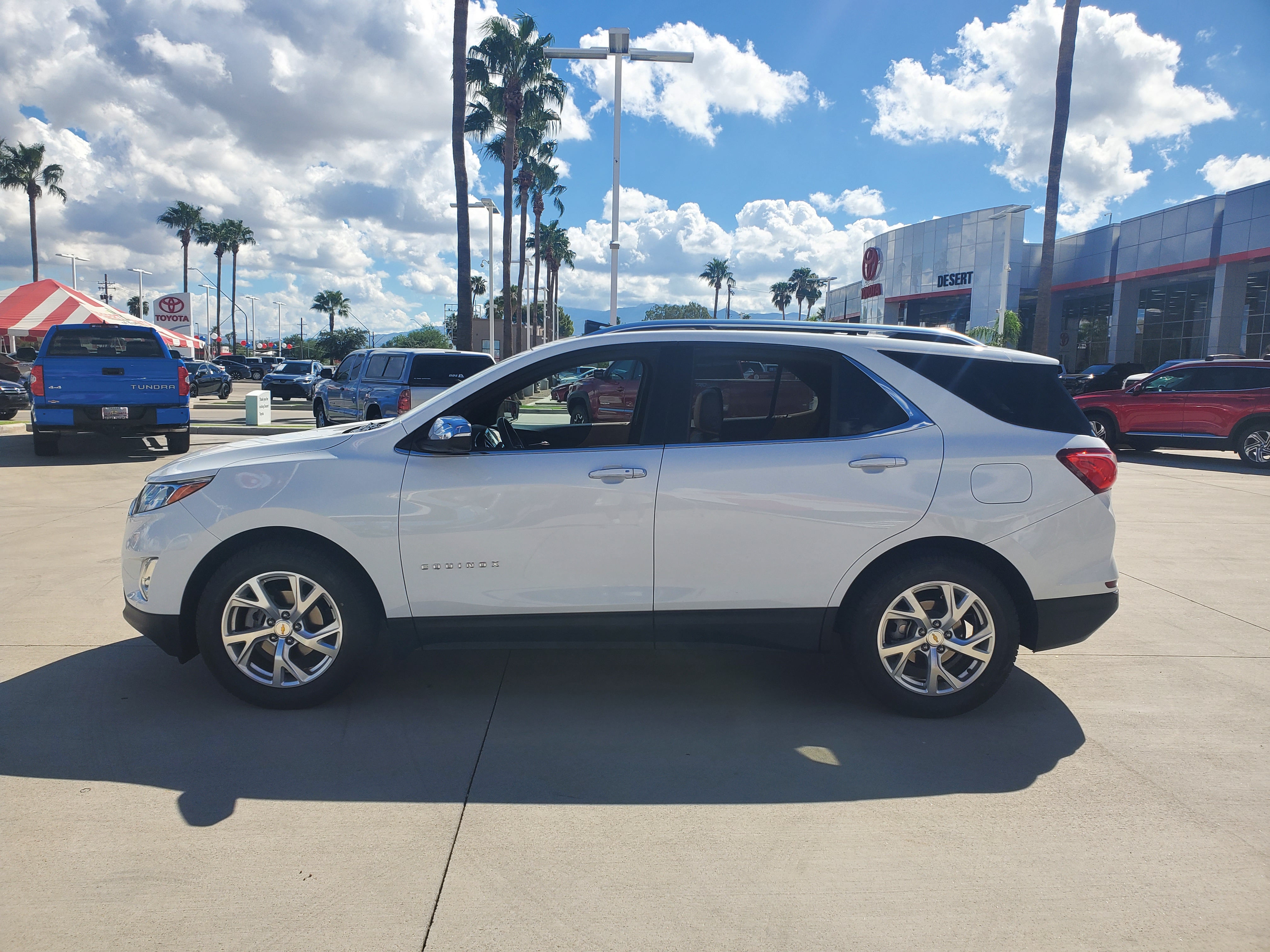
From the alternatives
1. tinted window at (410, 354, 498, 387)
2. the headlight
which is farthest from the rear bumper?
tinted window at (410, 354, 498, 387)

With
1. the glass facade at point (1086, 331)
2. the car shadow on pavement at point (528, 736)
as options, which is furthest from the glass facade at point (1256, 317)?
the car shadow on pavement at point (528, 736)

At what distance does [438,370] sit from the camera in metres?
13.8

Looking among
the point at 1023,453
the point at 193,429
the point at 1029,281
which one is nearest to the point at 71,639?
the point at 1023,453

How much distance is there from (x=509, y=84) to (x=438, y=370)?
19.9m

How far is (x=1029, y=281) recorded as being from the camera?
43531mm

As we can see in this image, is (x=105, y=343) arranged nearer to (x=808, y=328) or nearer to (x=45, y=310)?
(x=808, y=328)

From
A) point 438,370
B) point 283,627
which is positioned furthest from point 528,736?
point 438,370

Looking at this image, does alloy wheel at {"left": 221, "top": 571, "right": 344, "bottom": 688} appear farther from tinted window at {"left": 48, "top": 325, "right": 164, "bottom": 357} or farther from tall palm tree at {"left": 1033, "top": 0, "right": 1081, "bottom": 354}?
tall palm tree at {"left": 1033, "top": 0, "right": 1081, "bottom": 354}

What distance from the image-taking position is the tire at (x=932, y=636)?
3979 mm

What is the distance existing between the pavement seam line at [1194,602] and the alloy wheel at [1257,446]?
36.5 ft

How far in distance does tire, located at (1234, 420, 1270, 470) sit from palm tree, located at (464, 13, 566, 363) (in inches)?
895

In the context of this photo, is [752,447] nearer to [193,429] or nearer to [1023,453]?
[1023,453]

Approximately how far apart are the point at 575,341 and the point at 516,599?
1.24 meters

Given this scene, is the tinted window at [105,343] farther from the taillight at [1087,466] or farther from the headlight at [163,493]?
the taillight at [1087,466]
